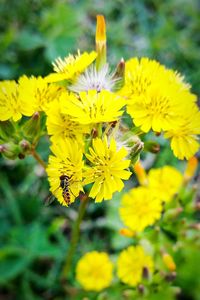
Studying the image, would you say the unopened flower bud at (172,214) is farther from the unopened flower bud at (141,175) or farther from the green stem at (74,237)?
the green stem at (74,237)

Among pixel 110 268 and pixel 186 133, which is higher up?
pixel 186 133

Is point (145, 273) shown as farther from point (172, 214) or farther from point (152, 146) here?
point (152, 146)

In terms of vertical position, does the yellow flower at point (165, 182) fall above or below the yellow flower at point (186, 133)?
below

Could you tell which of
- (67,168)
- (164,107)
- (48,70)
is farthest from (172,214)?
(48,70)

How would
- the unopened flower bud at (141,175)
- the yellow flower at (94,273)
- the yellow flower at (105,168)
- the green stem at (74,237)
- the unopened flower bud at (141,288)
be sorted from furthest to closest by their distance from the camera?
the yellow flower at (94,273)
the unopened flower bud at (141,175)
the unopened flower bud at (141,288)
the green stem at (74,237)
the yellow flower at (105,168)

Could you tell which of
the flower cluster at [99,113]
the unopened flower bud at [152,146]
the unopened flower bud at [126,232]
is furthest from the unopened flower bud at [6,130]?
the unopened flower bud at [126,232]

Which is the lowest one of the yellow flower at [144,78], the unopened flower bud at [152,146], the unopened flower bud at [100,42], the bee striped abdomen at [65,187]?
the bee striped abdomen at [65,187]

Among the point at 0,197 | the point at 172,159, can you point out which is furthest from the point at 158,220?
the point at 0,197
